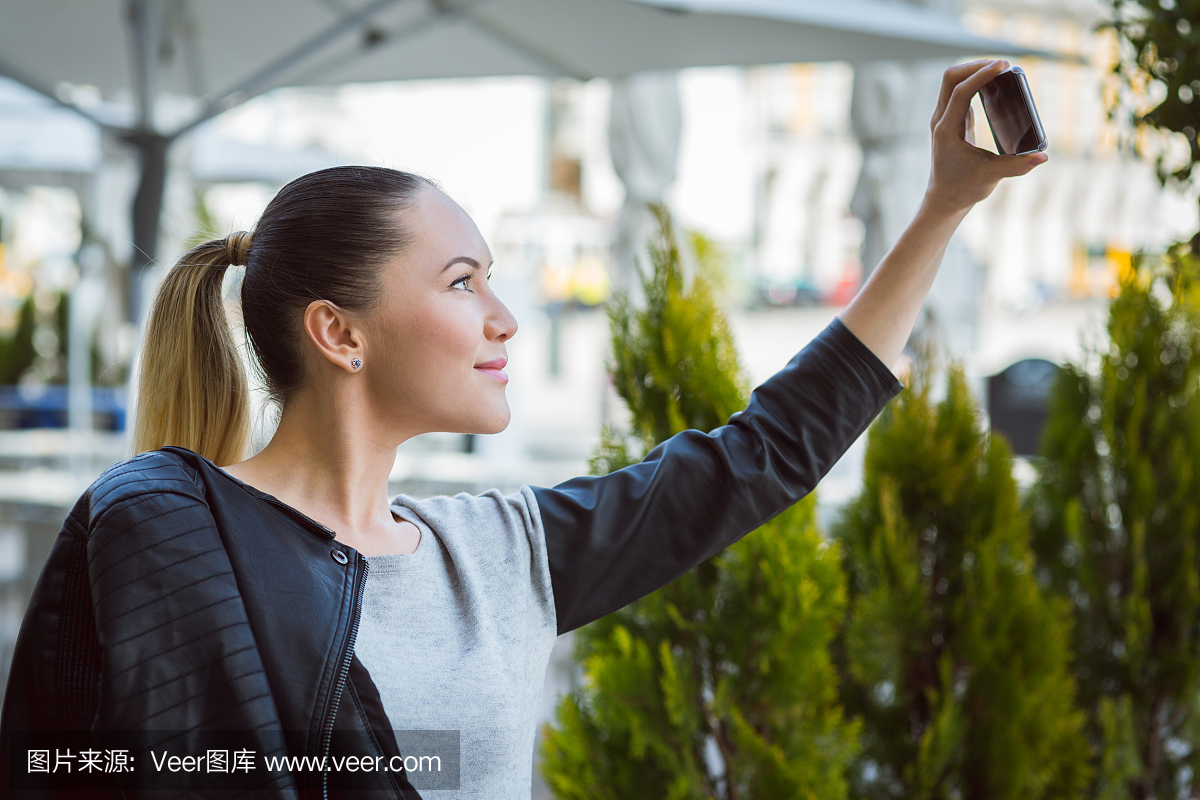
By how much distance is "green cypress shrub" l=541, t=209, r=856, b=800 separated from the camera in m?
2.12

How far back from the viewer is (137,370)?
147 cm

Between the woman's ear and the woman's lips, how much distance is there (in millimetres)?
143

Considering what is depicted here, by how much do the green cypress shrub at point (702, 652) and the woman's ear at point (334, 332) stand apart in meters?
0.98

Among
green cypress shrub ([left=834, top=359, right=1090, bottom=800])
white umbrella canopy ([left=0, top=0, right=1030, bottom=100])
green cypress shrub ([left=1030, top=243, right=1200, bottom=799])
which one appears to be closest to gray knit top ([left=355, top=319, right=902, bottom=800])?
green cypress shrub ([left=834, top=359, right=1090, bottom=800])

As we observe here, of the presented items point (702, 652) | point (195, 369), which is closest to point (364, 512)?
point (195, 369)

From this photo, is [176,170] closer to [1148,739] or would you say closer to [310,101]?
[1148,739]

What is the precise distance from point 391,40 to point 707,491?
3.36m

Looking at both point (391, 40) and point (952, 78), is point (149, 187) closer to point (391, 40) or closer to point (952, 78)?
point (391, 40)

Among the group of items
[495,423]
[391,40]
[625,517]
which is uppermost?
[391,40]

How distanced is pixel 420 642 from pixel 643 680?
1.00 meters

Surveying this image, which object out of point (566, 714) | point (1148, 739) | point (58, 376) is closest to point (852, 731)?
point (566, 714)

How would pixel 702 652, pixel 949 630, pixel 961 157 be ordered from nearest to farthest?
pixel 961 157 < pixel 702 652 < pixel 949 630

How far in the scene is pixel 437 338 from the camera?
4.20 ft

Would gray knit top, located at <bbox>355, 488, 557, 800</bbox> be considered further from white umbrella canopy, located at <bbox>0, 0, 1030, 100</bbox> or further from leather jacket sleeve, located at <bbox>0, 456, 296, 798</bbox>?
white umbrella canopy, located at <bbox>0, 0, 1030, 100</bbox>
